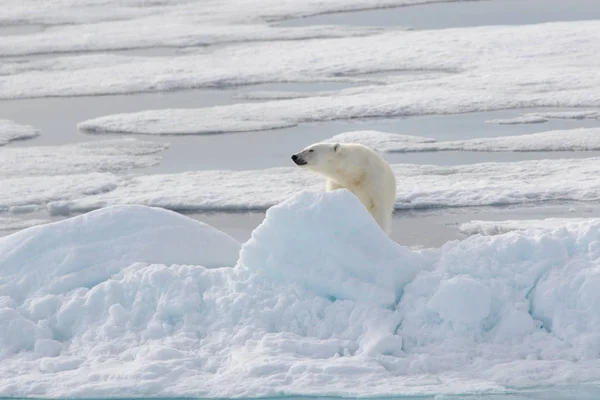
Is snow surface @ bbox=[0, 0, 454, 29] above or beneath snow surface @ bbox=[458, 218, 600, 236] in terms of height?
above

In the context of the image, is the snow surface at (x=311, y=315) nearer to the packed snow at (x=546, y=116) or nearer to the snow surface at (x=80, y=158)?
the snow surface at (x=80, y=158)

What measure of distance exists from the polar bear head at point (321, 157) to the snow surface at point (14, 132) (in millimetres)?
5348

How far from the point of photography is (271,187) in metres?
7.54

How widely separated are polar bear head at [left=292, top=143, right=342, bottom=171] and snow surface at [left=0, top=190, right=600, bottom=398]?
2.96ft

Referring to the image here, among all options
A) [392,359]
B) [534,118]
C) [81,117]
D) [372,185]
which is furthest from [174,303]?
[81,117]

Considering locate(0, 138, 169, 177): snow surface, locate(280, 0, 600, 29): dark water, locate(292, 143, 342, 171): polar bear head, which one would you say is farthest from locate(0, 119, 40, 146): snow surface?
locate(280, 0, 600, 29): dark water

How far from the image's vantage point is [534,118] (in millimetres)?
9797

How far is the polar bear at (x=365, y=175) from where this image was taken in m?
5.23

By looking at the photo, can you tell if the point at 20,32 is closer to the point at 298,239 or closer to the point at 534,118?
the point at 534,118

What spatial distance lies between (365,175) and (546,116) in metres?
5.16

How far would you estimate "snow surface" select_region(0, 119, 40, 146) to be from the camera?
33.2 ft

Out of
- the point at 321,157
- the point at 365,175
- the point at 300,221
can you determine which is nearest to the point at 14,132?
Result: the point at 321,157

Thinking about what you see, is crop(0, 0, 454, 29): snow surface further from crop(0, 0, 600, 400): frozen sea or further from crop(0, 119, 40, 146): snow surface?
crop(0, 119, 40, 146): snow surface

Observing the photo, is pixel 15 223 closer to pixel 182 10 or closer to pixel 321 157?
pixel 321 157
